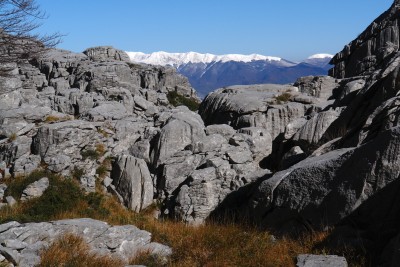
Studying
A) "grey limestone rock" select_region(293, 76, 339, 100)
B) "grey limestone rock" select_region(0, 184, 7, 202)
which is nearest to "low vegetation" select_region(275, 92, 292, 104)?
"grey limestone rock" select_region(293, 76, 339, 100)

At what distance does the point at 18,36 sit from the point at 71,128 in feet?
31.0

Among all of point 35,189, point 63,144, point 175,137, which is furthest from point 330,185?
point 63,144

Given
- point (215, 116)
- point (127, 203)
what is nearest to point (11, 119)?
point (127, 203)

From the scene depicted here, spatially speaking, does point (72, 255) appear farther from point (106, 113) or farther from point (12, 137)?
point (106, 113)

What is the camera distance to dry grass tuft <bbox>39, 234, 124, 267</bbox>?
346 inches

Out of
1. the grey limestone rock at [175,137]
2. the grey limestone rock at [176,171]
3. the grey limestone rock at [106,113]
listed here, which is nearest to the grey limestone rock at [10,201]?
the grey limestone rock at [176,171]

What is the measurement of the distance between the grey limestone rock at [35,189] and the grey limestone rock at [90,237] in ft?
28.8

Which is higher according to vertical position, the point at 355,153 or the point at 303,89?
the point at 303,89

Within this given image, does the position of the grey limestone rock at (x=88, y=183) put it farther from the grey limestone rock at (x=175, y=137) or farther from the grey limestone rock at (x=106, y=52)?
the grey limestone rock at (x=106, y=52)

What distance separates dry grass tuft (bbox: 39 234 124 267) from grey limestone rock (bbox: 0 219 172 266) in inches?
10.8

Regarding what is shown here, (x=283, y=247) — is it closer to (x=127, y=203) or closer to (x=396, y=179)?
(x=396, y=179)

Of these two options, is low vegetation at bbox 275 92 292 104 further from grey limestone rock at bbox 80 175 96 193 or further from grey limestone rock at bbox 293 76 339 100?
grey limestone rock at bbox 80 175 96 193

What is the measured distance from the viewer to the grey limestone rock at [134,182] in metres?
19.5

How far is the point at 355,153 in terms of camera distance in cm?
962
